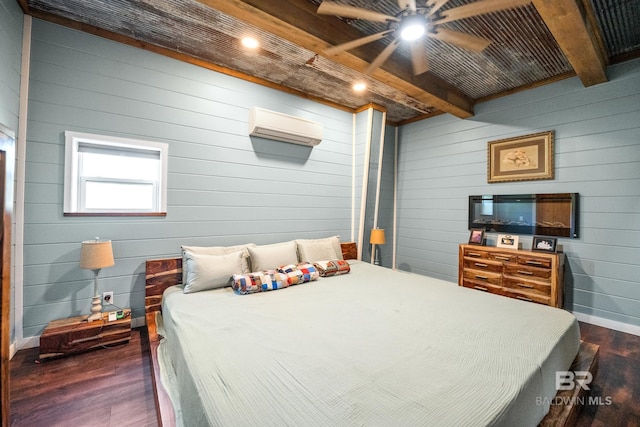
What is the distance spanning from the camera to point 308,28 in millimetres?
2191

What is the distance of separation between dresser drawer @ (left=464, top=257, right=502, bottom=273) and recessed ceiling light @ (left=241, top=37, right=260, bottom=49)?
3.65 meters

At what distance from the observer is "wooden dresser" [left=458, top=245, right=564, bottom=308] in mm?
2961

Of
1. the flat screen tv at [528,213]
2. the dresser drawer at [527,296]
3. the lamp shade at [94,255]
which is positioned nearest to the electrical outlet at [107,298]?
the lamp shade at [94,255]

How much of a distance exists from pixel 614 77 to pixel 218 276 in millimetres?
4651

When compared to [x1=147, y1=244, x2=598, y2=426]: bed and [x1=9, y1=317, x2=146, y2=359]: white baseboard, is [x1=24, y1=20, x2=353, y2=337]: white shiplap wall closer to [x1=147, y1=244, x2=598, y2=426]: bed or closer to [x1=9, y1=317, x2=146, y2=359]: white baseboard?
[x1=9, y1=317, x2=146, y2=359]: white baseboard

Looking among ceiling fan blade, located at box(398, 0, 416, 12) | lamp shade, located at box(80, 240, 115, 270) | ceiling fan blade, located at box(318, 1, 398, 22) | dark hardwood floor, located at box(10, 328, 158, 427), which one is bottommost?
dark hardwood floor, located at box(10, 328, 158, 427)

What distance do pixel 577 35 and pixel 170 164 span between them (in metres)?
3.85

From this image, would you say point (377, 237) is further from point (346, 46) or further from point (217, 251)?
point (346, 46)

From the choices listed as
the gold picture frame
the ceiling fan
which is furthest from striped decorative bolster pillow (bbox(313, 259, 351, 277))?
the gold picture frame

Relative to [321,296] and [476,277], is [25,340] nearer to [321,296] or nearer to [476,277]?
[321,296]

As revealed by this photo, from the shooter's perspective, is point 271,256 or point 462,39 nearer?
point 462,39

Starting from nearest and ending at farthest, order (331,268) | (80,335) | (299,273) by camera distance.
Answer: (80,335), (299,273), (331,268)

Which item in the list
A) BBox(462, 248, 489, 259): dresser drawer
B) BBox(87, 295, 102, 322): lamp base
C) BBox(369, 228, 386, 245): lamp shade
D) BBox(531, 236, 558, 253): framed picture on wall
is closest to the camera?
BBox(87, 295, 102, 322): lamp base

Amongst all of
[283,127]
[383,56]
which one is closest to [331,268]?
[283,127]
